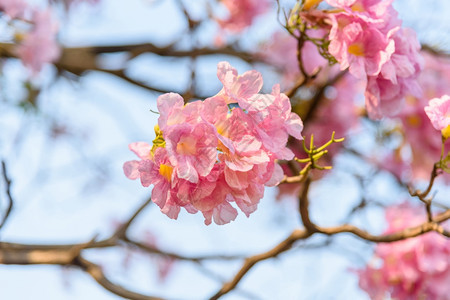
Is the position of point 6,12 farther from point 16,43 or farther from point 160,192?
point 160,192

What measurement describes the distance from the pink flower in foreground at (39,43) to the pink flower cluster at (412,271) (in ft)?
4.42

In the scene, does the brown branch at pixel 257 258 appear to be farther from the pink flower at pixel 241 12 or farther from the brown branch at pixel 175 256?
the pink flower at pixel 241 12

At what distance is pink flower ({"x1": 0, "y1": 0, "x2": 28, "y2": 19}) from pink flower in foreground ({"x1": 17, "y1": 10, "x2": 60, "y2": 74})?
229mm

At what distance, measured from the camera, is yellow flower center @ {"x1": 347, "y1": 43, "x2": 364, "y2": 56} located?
97cm

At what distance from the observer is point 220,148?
76cm

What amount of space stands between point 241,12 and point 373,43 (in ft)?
5.19

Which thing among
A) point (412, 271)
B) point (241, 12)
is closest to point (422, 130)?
point (412, 271)

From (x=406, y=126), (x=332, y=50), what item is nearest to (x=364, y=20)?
(x=332, y=50)

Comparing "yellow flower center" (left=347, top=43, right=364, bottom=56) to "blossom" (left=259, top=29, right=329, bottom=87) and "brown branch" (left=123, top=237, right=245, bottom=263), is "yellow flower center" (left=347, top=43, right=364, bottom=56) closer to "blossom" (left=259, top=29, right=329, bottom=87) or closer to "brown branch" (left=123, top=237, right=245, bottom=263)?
"brown branch" (left=123, top=237, right=245, bottom=263)

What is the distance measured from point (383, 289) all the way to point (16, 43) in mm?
1559

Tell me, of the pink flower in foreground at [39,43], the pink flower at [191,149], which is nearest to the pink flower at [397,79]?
the pink flower at [191,149]

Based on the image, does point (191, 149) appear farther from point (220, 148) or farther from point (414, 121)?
point (414, 121)

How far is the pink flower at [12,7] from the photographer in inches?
64.1

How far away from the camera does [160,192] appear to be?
30.4 inches
